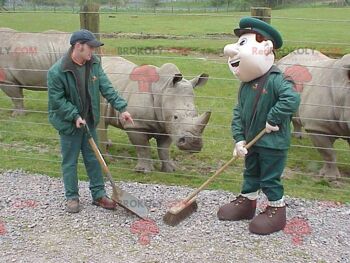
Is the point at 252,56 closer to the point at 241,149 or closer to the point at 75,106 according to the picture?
the point at 241,149

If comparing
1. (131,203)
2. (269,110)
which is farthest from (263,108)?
(131,203)

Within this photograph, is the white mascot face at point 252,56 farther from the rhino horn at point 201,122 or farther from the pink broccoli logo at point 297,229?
the pink broccoli logo at point 297,229

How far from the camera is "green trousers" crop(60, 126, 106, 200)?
527 cm

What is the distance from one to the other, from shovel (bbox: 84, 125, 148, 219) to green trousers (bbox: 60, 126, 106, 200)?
0.18 meters

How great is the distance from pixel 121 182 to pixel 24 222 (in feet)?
4.70

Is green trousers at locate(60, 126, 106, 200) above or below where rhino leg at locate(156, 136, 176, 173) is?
above

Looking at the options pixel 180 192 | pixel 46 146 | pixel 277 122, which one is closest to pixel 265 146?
pixel 277 122

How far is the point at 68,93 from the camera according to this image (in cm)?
510

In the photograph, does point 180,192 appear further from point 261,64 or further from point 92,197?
point 261,64

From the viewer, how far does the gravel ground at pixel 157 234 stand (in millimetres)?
4520

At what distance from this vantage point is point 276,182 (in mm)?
4887

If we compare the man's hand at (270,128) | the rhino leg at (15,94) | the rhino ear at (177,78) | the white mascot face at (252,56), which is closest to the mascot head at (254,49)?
the white mascot face at (252,56)

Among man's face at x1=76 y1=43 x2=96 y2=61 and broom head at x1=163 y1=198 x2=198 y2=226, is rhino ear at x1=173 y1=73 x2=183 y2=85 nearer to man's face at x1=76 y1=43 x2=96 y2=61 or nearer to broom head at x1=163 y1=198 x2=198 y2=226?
man's face at x1=76 y1=43 x2=96 y2=61

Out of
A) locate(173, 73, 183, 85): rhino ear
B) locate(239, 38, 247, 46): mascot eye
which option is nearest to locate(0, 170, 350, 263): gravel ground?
locate(173, 73, 183, 85): rhino ear
